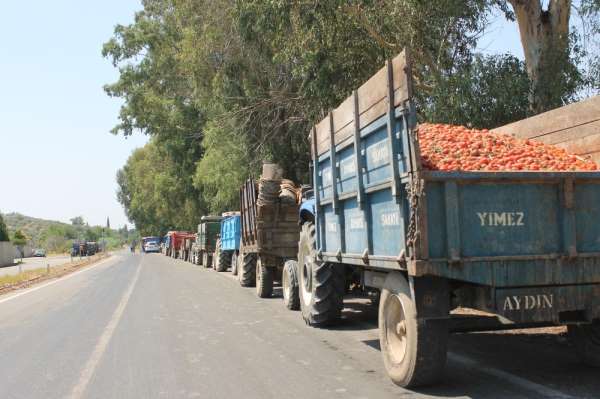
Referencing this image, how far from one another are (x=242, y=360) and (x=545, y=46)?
10566mm

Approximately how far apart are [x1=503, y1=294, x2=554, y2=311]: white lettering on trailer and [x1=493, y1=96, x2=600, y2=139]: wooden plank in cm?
241

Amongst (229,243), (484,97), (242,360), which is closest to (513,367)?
(242,360)

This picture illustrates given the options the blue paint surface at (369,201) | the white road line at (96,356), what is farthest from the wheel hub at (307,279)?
the white road line at (96,356)

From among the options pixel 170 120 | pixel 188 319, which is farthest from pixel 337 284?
pixel 170 120

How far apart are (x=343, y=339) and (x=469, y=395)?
3.08 metres

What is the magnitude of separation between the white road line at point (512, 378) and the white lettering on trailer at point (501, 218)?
150 centimetres

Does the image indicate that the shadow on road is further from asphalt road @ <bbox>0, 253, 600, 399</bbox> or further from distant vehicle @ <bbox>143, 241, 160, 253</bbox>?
distant vehicle @ <bbox>143, 241, 160, 253</bbox>

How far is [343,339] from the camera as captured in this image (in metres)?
8.27

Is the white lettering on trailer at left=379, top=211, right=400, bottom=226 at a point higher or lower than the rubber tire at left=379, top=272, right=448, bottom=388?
higher

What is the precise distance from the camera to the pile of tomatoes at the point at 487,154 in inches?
220

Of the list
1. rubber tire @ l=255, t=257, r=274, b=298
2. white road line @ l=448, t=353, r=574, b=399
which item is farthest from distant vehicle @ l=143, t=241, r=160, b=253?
white road line @ l=448, t=353, r=574, b=399

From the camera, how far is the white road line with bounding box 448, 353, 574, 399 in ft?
17.2

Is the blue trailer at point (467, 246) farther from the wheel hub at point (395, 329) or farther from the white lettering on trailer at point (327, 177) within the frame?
the white lettering on trailer at point (327, 177)

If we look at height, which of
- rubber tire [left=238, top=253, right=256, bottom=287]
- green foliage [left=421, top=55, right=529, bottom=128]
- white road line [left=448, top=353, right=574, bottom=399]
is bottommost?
white road line [left=448, top=353, right=574, bottom=399]
